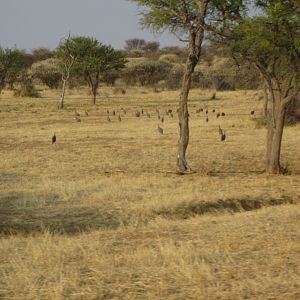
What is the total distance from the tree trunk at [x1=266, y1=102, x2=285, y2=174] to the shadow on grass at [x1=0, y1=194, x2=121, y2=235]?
5482 mm

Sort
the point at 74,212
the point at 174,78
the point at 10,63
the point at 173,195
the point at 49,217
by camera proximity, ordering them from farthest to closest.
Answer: the point at 174,78, the point at 10,63, the point at 173,195, the point at 74,212, the point at 49,217

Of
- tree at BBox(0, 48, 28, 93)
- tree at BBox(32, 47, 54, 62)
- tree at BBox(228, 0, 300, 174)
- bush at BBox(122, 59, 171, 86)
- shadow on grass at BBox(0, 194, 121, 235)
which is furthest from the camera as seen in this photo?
tree at BBox(32, 47, 54, 62)

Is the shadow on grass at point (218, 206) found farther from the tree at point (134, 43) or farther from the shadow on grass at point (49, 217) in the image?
the tree at point (134, 43)

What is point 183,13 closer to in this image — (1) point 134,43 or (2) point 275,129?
(2) point 275,129

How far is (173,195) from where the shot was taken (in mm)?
10695

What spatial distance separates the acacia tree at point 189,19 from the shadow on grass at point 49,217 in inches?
176

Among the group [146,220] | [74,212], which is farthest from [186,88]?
[146,220]

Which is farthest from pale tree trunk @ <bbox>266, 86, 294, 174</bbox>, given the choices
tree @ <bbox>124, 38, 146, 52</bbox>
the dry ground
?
tree @ <bbox>124, 38, 146, 52</bbox>

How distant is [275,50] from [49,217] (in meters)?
6.37

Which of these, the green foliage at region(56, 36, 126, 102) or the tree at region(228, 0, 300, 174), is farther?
the green foliage at region(56, 36, 126, 102)

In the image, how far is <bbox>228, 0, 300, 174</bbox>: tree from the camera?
11.7 m

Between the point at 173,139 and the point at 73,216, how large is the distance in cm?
1214

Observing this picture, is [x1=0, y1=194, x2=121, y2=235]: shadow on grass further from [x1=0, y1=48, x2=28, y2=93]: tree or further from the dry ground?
[x1=0, y1=48, x2=28, y2=93]: tree

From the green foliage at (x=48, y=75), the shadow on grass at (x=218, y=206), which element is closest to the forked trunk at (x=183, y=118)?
the shadow on grass at (x=218, y=206)
